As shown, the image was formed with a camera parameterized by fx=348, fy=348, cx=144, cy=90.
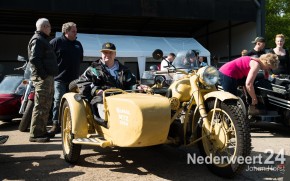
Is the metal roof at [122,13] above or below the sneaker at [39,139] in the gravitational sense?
above

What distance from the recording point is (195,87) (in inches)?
138

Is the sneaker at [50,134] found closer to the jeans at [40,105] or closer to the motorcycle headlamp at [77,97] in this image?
the jeans at [40,105]

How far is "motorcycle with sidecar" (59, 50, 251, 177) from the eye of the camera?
10.1 feet

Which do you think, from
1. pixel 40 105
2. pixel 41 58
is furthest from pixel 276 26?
pixel 40 105

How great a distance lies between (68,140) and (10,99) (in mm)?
3518

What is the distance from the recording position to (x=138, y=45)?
1467 centimetres

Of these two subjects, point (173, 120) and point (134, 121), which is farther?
point (173, 120)

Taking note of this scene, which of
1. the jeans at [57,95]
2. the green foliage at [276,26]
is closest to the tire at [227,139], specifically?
the jeans at [57,95]

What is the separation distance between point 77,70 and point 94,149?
1.81m

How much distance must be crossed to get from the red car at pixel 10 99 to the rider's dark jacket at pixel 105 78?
352 centimetres

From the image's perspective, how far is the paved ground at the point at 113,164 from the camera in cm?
342

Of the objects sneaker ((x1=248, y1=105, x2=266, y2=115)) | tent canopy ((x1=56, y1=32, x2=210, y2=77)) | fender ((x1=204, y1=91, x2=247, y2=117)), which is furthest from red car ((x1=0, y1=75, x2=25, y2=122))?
tent canopy ((x1=56, y1=32, x2=210, y2=77))

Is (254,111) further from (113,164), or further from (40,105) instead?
(40,105)

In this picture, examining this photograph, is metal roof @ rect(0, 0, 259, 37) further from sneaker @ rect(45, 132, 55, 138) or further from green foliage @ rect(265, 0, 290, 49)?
sneaker @ rect(45, 132, 55, 138)
